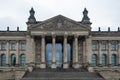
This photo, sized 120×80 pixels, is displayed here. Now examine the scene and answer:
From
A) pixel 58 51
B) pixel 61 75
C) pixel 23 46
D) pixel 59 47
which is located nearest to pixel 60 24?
pixel 59 47

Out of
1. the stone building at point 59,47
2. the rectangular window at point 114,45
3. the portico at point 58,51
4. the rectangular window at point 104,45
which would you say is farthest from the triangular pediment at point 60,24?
the rectangular window at point 114,45

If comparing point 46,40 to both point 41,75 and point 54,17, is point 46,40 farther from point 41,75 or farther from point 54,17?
point 41,75

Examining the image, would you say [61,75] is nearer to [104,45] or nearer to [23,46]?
[23,46]

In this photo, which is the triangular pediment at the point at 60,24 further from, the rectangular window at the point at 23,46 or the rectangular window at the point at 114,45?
the rectangular window at the point at 114,45

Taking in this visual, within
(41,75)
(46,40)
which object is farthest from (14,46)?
(41,75)

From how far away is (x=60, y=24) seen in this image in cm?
7631

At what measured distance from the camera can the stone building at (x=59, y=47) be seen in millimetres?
75500

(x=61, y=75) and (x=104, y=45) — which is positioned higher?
(x=104, y=45)

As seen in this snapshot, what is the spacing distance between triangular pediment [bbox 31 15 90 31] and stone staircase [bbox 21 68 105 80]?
1120cm

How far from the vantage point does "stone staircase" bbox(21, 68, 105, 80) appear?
61.7 meters

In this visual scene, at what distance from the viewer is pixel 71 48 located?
3182 inches

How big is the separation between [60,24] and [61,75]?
15596 mm

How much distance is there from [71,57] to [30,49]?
1034cm

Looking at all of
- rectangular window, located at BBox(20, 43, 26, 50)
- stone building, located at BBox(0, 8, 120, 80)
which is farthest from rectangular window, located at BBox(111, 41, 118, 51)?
rectangular window, located at BBox(20, 43, 26, 50)
